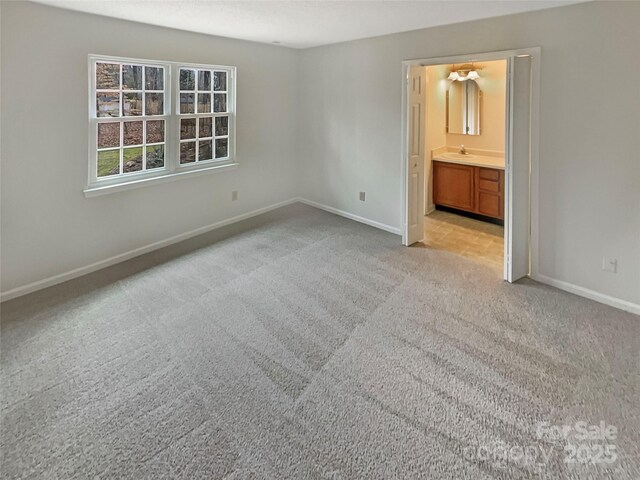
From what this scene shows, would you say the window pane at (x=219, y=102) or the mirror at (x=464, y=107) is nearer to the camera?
the window pane at (x=219, y=102)

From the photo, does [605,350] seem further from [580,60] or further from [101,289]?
[101,289]

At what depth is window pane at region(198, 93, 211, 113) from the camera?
4867 mm

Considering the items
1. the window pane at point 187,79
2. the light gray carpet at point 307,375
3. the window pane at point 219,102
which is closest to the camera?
the light gray carpet at point 307,375

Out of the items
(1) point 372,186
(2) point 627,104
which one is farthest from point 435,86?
(2) point 627,104

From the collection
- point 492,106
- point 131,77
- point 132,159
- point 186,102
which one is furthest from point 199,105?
point 492,106

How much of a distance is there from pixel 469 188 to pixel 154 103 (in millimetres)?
4190

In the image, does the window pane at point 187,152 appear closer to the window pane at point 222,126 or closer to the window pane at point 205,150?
the window pane at point 205,150

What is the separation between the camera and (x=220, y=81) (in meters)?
5.07

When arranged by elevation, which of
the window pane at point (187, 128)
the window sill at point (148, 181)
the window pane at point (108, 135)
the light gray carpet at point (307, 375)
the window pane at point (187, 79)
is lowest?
the light gray carpet at point (307, 375)

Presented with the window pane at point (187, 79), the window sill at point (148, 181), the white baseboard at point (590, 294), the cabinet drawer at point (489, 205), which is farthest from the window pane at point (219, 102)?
the white baseboard at point (590, 294)

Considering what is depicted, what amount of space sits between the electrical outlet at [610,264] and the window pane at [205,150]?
440cm

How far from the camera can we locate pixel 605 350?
8.49 ft

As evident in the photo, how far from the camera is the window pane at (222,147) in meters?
5.22

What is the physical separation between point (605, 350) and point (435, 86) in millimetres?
4230
